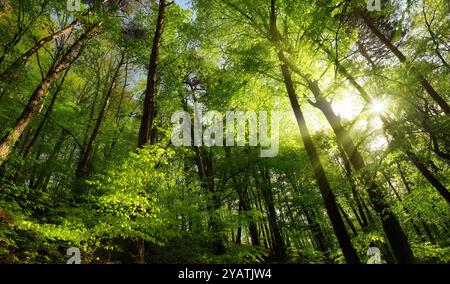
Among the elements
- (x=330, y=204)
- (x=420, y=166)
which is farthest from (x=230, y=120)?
(x=420, y=166)

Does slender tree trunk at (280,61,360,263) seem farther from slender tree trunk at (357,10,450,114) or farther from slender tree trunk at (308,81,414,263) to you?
slender tree trunk at (357,10,450,114)

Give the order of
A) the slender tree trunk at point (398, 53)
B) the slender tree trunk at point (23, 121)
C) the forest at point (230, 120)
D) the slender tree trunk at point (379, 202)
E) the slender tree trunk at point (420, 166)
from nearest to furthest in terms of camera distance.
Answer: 1. the slender tree trunk at point (420, 166)
2. the forest at point (230, 120)
3. the slender tree trunk at point (23, 121)
4. the slender tree trunk at point (379, 202)
5. the slender tree trunk at point (398, 53)

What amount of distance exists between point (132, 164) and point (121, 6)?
1059 centimetres

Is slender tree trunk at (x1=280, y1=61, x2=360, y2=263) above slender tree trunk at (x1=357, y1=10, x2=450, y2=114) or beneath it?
beneath

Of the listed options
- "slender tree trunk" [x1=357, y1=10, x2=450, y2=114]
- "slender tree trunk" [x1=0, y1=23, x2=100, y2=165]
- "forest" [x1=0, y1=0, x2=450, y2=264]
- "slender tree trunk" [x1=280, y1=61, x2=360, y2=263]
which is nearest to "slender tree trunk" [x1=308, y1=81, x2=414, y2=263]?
"forest" [x1=0, y1=0, x2=450, y2=264]

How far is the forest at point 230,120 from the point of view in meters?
7.07

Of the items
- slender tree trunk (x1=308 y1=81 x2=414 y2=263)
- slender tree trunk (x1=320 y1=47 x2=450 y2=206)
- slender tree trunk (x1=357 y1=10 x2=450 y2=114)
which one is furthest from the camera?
slender tree trunk (x1=357 y1=10 x2=450 y2=114)

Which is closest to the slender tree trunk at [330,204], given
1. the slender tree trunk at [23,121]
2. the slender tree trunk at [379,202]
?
the slender tree trunk at [379,202]

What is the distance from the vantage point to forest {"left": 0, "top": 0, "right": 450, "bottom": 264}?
707cm

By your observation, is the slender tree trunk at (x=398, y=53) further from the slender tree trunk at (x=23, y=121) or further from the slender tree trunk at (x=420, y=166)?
the slender tree trunk at (x=23, y=121)

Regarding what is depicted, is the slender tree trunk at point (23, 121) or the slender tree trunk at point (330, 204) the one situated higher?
the slender tree trunk at point (23, 121)

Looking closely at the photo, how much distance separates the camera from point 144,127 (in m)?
9.41
